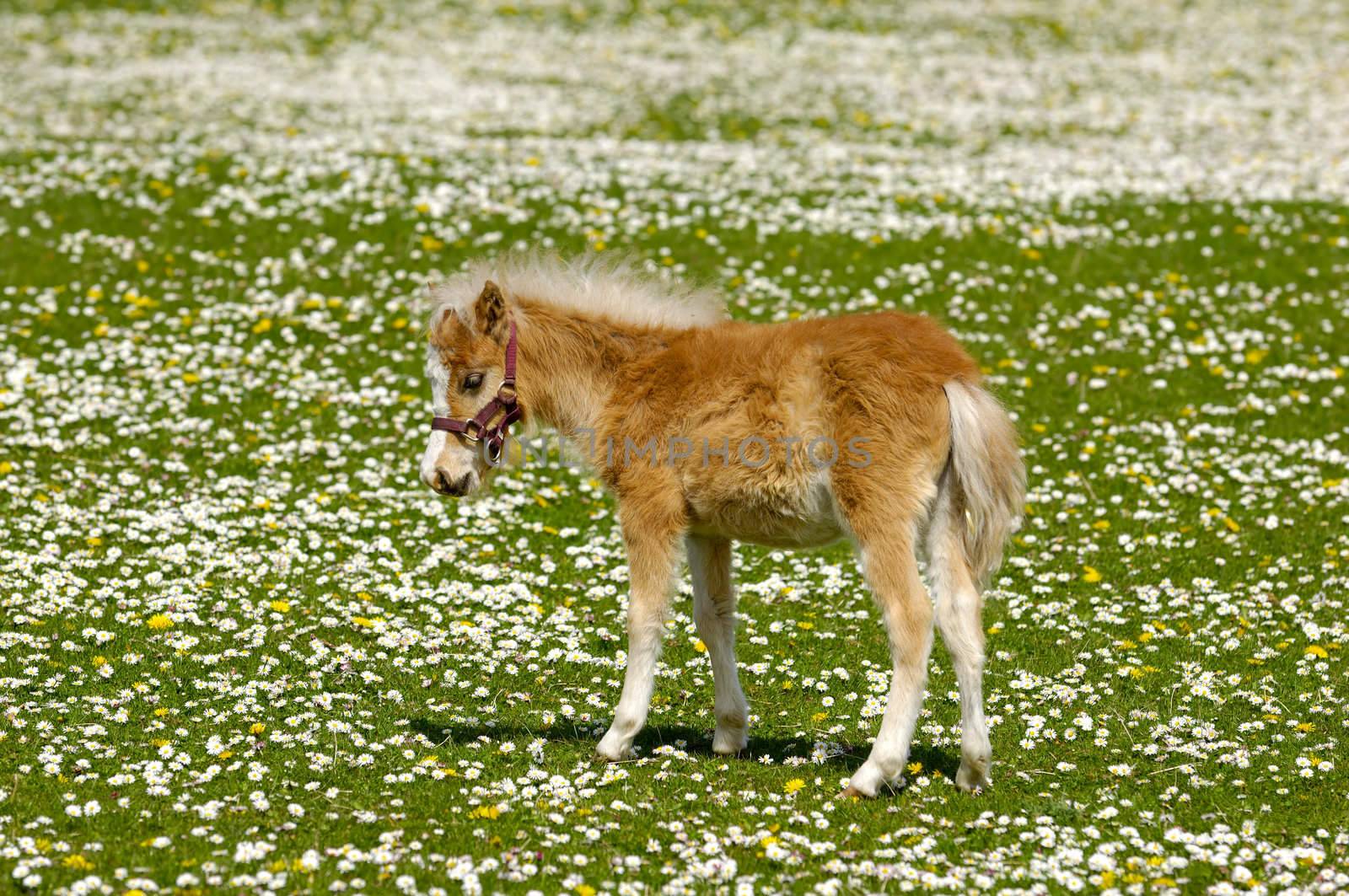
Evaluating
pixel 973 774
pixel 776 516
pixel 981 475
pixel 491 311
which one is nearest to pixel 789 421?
pixel 776 516

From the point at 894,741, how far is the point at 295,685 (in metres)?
4.01

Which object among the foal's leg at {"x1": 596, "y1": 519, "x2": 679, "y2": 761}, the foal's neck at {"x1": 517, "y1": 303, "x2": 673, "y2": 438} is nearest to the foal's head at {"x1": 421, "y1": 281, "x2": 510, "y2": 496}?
the foal's neck at {"x1": 517, "y1": 303, "x2": 673, "y2": 438}

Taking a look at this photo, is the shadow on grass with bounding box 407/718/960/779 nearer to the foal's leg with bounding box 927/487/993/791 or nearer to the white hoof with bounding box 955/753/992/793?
the white hoof with bounding box 955/753/992/793

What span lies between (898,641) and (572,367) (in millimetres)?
2625

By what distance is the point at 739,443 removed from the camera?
25.9ft

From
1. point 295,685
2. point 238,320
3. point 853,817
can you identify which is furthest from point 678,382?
point 238,320

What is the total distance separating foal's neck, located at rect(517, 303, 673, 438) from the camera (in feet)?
28.1

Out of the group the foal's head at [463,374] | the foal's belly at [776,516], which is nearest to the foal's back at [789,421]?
the foal's belly at [776,516]

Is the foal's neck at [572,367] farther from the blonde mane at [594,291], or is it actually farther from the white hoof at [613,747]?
the white hoof at [613,747]

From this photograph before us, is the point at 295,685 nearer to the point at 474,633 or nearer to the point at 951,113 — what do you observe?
the point at 474,633

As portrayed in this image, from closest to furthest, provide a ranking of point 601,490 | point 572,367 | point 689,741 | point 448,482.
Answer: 1. point 448,482
2. point 572,367
3. point 689,741
4. point 601,490

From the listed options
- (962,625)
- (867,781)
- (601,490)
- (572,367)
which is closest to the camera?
(867,781)

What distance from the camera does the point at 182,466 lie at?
1298 cm

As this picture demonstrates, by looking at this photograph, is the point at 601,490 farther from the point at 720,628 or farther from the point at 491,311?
the point at 491,311
